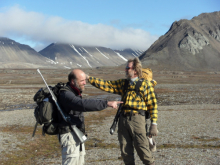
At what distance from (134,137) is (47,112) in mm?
1860

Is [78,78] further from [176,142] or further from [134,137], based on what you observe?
[176,142]

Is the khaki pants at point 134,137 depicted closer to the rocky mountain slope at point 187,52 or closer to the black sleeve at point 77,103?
the black sleeve at point 77,103

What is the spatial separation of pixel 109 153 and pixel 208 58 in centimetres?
17161

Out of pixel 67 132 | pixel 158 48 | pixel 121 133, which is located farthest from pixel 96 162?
pixel 158 48

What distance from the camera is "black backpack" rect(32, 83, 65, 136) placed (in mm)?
4215

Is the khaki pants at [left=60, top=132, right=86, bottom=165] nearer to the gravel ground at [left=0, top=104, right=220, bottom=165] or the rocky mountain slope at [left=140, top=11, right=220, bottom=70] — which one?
the gravel ground at [left=0, top=104, right=220, bottom=165]

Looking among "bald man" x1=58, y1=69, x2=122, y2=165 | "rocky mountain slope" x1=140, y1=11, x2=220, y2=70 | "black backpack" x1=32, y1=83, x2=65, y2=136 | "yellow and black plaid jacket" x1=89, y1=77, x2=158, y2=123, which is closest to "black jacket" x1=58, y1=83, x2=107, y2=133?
"bald man" x1=58, y1=69, x2=122, y2=165

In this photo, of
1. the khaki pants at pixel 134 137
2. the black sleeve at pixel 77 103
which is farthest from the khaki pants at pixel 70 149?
the khaki pants at pixel 134 137

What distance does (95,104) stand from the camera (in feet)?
13.1

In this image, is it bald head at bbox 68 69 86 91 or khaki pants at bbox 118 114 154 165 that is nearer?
bald head at bbox 68 69 86 91

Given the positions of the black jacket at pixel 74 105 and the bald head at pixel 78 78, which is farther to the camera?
the bald head at pixel 78 78

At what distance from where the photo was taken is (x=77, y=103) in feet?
13.2

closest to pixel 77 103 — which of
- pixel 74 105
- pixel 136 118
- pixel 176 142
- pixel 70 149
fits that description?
pixel 74 105

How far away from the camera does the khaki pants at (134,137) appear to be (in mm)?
4898
